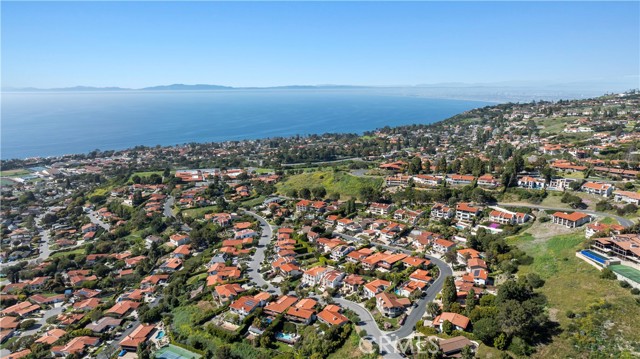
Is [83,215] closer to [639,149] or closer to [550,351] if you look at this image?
[550,351]

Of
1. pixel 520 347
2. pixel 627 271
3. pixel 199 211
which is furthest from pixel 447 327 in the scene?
pixel 199 211

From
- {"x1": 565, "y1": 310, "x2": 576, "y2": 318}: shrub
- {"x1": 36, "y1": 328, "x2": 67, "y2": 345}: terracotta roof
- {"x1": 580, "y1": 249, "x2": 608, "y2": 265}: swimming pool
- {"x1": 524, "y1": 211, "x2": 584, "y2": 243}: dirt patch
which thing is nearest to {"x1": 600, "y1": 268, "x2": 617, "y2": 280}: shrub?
{"x1": 580, "y1": 249, "x2": 608, "y2": 265}: swimming pool

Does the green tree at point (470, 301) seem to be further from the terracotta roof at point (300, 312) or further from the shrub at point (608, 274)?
the terracotta roof at point (300, 312)

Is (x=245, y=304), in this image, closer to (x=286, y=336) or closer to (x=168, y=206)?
(x=286, y=336)

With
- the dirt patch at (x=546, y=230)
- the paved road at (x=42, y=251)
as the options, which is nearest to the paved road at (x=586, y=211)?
the dirt patch at (x=546, y=230)

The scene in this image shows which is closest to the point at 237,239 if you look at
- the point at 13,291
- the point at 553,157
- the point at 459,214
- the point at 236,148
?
the point at 13,291

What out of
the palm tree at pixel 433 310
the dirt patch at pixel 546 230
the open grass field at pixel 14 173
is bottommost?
the open grass field at pixel 14 173

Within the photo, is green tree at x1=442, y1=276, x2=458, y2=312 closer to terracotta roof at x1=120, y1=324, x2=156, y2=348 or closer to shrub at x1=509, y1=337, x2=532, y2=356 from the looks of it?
shrub at x1=509, y1=337, x2=532, y2=356
